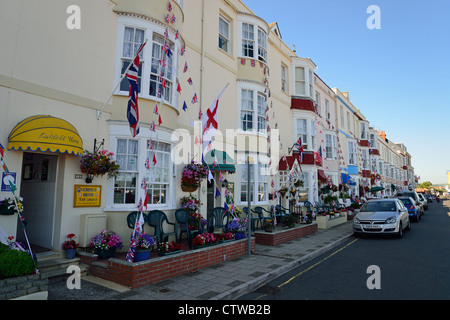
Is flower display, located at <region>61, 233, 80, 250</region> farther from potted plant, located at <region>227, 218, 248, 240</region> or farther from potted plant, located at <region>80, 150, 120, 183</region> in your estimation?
potted plant, located at <region>227, 218, 248, 240</region>

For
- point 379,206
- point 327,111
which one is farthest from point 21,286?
point 327,111

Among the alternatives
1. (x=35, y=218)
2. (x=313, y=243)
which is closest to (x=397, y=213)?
(x=313, y=243)

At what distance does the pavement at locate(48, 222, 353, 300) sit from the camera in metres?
5.14

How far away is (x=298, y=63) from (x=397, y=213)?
10923 mm

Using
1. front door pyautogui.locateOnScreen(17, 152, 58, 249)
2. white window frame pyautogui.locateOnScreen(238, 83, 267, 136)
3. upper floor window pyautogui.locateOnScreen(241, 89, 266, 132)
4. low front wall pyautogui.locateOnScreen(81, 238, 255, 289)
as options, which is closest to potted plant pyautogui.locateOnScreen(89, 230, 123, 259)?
low front wall pyautogui.locateOnScreen(81, 238, 255, 289)

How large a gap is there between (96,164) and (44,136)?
4.29 ft

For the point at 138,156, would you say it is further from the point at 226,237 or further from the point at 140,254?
the point at 226,237

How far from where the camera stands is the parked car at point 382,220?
11422 mm

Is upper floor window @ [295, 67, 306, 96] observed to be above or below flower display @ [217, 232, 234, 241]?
above

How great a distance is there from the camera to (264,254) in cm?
864

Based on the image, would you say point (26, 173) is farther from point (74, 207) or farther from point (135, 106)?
point (135, 106)

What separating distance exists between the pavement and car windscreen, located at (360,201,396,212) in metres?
5.93

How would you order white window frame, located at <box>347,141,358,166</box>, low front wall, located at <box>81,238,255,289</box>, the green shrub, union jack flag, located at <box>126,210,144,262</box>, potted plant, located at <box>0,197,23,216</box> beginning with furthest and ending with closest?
white window frame, located at <box>347,141,358,166</box>
union jack flag, located at <box>126,210,144,262</box>
potted plant, located at <box>0,197,23,216</box>
low front wall, located at <box>81,238,255,289</box>
the green shrub

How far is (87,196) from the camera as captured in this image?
23.7ft
